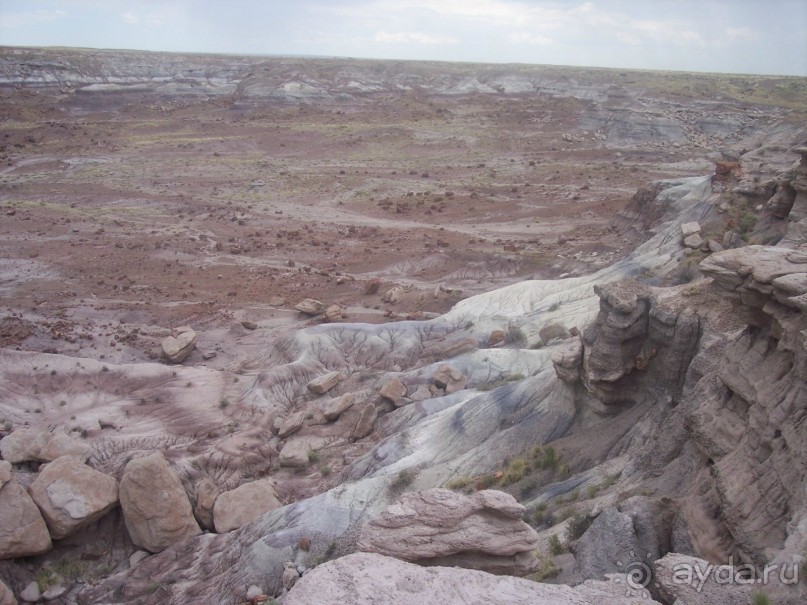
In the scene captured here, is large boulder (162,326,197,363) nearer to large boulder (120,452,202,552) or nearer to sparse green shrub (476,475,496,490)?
large boulder (120,452,202,552)

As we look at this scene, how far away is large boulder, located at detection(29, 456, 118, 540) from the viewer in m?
16.9

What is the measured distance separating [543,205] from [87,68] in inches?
3762

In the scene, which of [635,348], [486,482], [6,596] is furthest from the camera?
[486,482]

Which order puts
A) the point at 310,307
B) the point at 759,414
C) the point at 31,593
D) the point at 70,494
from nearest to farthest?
1. the point at 759,414
2. the point at 31,593
3. the point at 70,494
4. the point at 310,307

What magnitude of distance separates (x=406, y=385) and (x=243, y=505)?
24.9ft

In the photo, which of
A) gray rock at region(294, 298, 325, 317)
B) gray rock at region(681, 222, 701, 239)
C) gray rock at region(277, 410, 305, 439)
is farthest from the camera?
gray rock at region(294, 298, 325, 317)

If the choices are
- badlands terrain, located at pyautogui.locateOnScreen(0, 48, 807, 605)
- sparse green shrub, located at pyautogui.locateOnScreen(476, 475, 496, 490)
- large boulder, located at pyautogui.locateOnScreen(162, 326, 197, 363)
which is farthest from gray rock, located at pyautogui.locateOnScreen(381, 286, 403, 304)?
sparse green shrub, located at pyautogui.locateOnScreen(476, 475, 496, 490)

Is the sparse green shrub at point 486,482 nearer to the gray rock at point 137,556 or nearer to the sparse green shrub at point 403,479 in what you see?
the sparse green shrub at point 403,479

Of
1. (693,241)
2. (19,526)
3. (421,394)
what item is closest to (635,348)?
(421,394)

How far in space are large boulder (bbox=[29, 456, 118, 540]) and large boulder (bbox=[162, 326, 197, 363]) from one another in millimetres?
10090

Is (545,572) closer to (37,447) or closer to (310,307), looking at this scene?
(37,447)

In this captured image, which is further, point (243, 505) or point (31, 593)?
point (243, 505)

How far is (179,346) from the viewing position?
28328 mm

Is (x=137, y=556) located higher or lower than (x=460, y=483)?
lower
